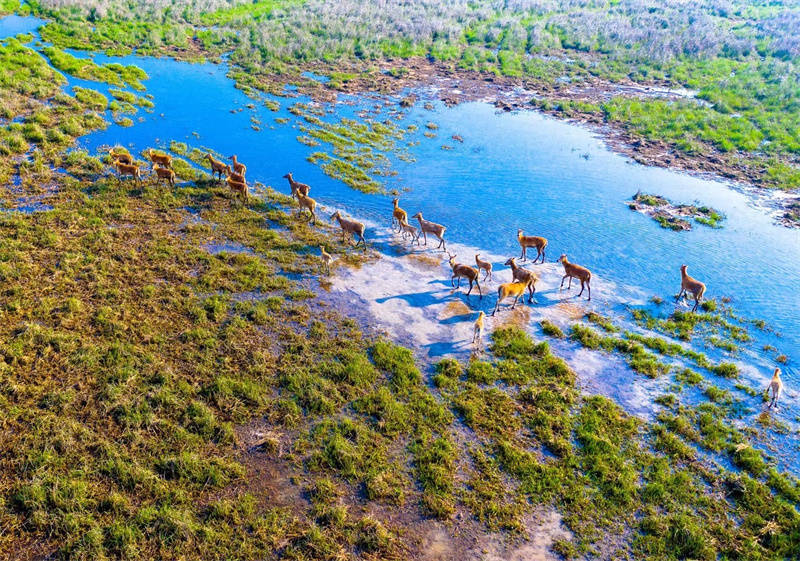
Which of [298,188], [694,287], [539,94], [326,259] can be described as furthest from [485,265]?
[539,94]

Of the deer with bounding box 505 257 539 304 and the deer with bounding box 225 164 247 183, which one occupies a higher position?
the deer with bounding box 225 164 247 183

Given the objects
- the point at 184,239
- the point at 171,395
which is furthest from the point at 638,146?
the point at 171,395

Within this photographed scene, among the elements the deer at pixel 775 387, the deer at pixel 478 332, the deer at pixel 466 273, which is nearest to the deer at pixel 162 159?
the deer at pixel 466 273

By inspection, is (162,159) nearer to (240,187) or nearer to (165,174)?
(165,174)

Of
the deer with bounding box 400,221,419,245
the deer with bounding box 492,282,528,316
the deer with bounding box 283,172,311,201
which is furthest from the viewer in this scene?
the deer with bounding box 283,172,311,201

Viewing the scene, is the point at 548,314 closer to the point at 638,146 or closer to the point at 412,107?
the point at 638,146

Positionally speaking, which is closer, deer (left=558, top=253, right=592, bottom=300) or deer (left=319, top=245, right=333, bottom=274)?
deer (left=558, top=253, right=592, bottom=300)

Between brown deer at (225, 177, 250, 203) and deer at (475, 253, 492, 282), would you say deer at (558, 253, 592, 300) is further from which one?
brown deer at (225, 177, 250, 203)

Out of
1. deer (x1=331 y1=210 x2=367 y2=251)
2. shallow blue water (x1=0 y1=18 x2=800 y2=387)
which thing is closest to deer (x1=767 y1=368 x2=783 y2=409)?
shallow blue water (x1=0 y1=18 x2=800 y2=387)
